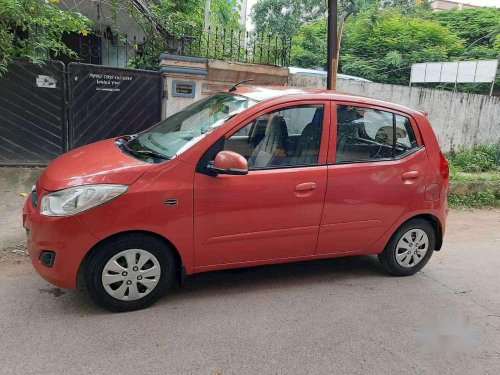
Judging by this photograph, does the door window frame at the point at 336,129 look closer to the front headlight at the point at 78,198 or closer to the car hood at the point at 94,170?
the car hood at the point at 94,170

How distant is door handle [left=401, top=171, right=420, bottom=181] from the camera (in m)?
4.15

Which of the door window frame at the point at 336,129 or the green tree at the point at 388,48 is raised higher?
the green tree at the point at 388,48

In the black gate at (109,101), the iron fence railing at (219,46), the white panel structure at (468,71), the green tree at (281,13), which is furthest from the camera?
the green tree at (281,13)

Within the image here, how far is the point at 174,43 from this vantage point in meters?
8.60

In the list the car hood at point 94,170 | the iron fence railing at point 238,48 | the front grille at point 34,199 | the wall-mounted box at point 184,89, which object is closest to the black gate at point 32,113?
the wall-mounted box at point 184,89

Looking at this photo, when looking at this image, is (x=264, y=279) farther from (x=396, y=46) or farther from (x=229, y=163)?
(x=396, y=46)

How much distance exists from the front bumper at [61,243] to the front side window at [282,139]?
1.26 m

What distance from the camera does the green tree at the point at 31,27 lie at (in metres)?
6.55

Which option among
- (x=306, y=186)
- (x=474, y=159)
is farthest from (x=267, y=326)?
(x=474, y=159)

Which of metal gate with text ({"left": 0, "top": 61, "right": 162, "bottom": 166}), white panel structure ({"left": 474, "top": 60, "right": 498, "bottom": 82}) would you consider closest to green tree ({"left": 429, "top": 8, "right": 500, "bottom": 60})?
white panel structure ({"left": 474, "top": 60, "right": 498, "bottom": 82})

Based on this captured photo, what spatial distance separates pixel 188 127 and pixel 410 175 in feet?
6.82

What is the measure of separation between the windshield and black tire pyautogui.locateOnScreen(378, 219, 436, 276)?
191 centimetres

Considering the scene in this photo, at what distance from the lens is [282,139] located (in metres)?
3.78

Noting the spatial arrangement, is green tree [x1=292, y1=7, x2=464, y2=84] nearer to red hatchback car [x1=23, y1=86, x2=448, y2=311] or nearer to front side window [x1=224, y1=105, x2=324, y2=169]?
red hatchback car [x1=23, y1=86, x2=448, y2=311]
